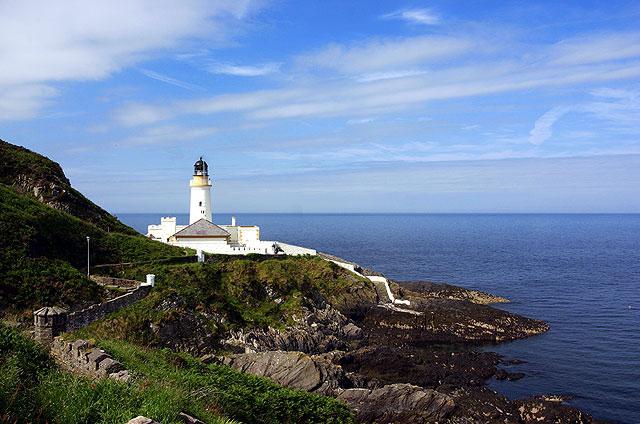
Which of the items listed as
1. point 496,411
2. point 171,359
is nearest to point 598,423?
point 496,411

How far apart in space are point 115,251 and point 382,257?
234 feet

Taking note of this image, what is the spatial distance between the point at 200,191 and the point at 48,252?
95.2 ft

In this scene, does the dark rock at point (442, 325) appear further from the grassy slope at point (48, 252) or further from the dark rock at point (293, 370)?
the grassy slope at point (48, 252)

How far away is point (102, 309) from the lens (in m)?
28.8

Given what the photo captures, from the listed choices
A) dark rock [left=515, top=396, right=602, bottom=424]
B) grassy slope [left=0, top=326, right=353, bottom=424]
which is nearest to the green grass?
grassy slope [left=0, top=326, right=353, bottom=424]

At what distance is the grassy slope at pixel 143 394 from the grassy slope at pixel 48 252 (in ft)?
46.4

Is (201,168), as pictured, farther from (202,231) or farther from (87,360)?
(87,360)

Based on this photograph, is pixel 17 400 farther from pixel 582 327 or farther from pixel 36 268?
pixel 582 327

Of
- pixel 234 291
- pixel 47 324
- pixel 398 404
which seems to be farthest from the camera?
pixel 234 291

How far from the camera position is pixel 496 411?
28.6m

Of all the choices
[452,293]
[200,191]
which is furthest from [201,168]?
[452,293]

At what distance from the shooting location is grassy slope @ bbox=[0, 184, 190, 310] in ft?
99.1

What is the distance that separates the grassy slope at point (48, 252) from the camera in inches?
1189

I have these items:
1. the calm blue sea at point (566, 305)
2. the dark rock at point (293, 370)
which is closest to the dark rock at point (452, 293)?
the calm blue sea at point (566, 305)
